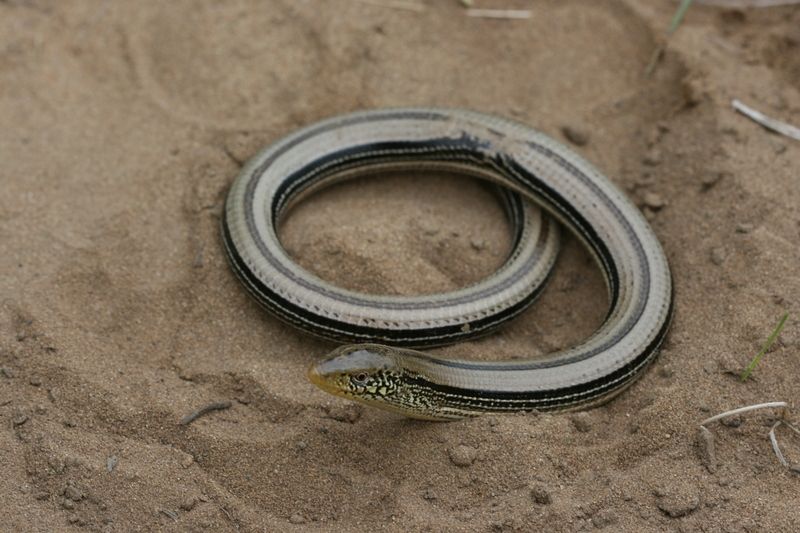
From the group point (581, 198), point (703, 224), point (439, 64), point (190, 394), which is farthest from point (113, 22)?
point (703, 224)

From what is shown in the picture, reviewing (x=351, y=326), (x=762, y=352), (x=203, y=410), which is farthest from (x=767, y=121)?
(x=203, y=410)

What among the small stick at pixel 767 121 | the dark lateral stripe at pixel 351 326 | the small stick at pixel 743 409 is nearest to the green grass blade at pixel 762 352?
the small stick at pixel 743 409

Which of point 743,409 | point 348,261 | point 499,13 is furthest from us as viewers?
point 499,13

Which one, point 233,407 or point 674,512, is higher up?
point 674,512

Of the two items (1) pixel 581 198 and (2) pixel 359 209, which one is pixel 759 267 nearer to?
(1) pixel 581 198

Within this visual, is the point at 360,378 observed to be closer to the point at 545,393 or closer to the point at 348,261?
the point at 545,393

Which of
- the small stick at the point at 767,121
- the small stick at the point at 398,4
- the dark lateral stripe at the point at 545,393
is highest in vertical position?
the small stick at the point at 767,121

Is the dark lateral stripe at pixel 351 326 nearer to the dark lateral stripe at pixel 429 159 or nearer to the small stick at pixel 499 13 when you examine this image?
the dark lateral stripe at pixel 429 159
